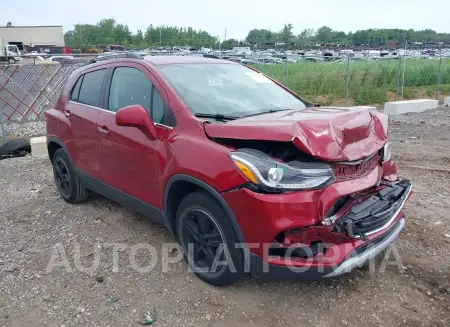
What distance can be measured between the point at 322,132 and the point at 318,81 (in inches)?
547

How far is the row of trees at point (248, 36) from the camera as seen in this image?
48.4 meters

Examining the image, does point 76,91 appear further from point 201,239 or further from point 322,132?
point 322,132

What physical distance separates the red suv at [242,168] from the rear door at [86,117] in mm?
44

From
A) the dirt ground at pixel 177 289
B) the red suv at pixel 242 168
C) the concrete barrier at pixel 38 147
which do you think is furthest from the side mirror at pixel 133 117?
the concrete barrier at pixel 38 147

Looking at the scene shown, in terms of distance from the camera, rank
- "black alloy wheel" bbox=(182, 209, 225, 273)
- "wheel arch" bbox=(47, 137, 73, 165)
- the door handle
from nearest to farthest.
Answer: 1. "black alloy wheel" bbox=(182, 209, 225, 273)
2. the door handle
3. "wheel arch" bbox=(47, 137, 73, 165)

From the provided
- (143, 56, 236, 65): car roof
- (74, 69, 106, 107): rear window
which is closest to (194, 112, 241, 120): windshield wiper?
(143, 56, 236, 65): car roof

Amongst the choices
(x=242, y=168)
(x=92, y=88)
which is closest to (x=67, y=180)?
(x=92, y=88)

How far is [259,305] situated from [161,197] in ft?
3.87

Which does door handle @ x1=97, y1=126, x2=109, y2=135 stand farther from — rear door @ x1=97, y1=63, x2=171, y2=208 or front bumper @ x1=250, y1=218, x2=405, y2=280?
front bumper @ x1=250, y1=218, x2=405, y2=280

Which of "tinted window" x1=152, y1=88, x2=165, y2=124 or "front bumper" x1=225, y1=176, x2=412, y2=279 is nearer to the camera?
"front bumper" x1=225, y1=176, x2=412, y2=279

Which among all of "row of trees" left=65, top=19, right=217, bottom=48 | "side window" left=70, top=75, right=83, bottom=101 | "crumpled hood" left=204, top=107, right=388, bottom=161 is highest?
"row of trees" left=65, top=19, right=217, bottom=48

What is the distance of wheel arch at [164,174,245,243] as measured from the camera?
2.86 m

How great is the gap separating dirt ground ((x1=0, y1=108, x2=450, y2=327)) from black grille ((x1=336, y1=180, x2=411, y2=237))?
2.10ft

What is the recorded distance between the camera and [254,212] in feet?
8.83
